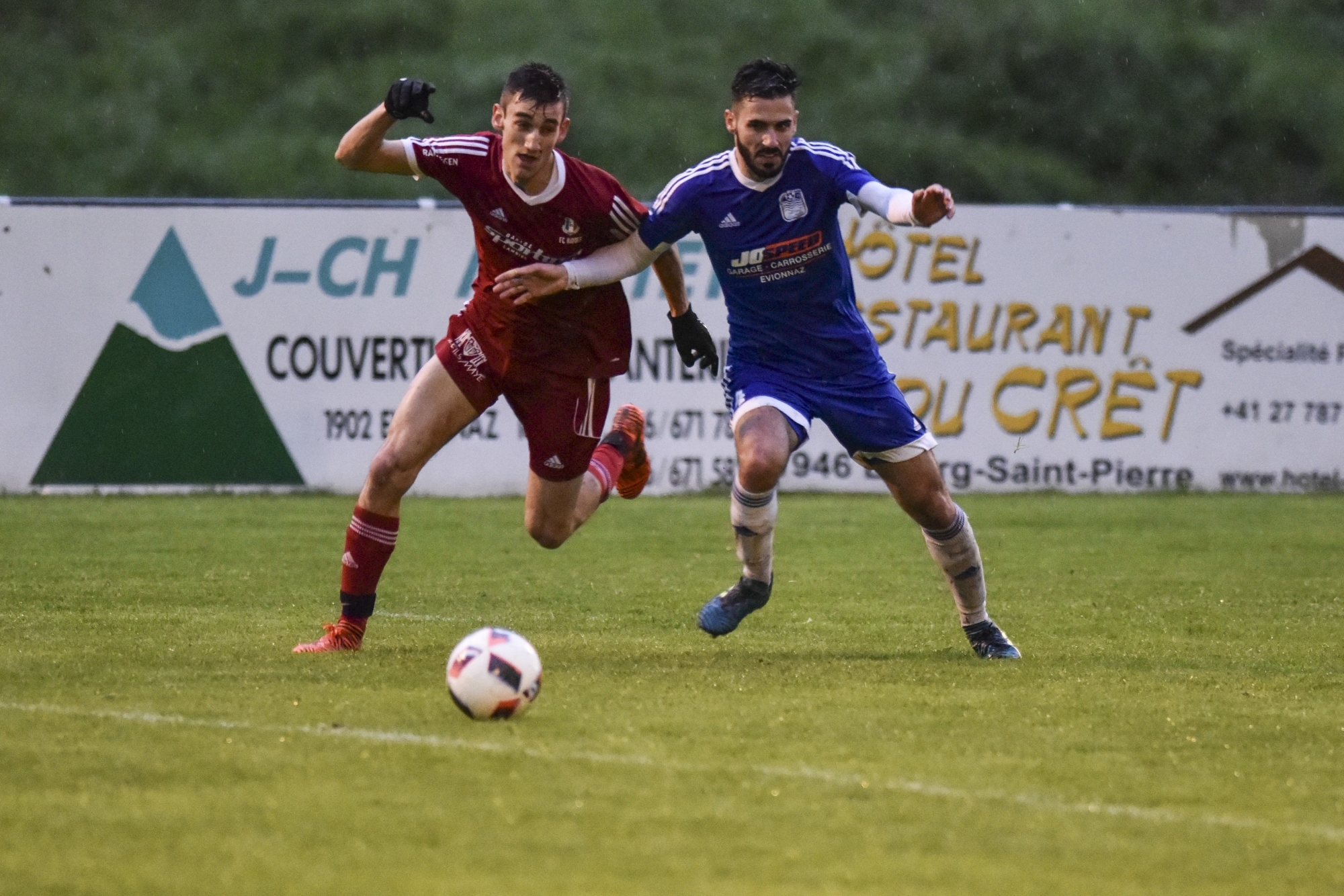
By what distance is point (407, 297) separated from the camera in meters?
14.5

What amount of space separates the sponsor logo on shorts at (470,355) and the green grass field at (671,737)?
1.04m

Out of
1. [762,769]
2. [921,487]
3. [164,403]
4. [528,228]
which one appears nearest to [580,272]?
[528,228]

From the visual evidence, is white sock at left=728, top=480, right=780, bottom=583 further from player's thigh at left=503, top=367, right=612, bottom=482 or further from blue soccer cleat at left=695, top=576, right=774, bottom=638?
player's thigh at left=503, top=367, right=612, bottom=482

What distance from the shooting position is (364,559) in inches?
272

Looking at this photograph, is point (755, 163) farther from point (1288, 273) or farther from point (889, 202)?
point (1288, 273)

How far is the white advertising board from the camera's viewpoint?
46.4ft

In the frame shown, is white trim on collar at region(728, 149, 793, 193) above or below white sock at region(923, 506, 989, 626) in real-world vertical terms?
above

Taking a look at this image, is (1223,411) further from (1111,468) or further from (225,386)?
(225,386)

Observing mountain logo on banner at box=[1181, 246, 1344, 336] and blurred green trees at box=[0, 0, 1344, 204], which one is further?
blurred green trees at box=[0, 0, 1344, 204]

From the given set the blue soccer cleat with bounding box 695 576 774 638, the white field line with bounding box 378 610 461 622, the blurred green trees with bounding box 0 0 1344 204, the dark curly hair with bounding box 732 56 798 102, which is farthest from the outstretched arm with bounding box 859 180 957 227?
the blurred green trees with bounding box 0 0 1344 204

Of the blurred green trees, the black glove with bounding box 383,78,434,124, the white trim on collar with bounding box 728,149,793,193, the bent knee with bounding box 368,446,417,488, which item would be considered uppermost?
the black glove with bounding box 383,78,434,124

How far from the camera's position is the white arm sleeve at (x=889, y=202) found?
20.9ft

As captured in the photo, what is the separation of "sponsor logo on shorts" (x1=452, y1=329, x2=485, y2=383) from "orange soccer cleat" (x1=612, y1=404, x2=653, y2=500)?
3.86 ft

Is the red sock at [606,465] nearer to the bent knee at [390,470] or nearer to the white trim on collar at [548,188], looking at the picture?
the bent knee at [390,470]
